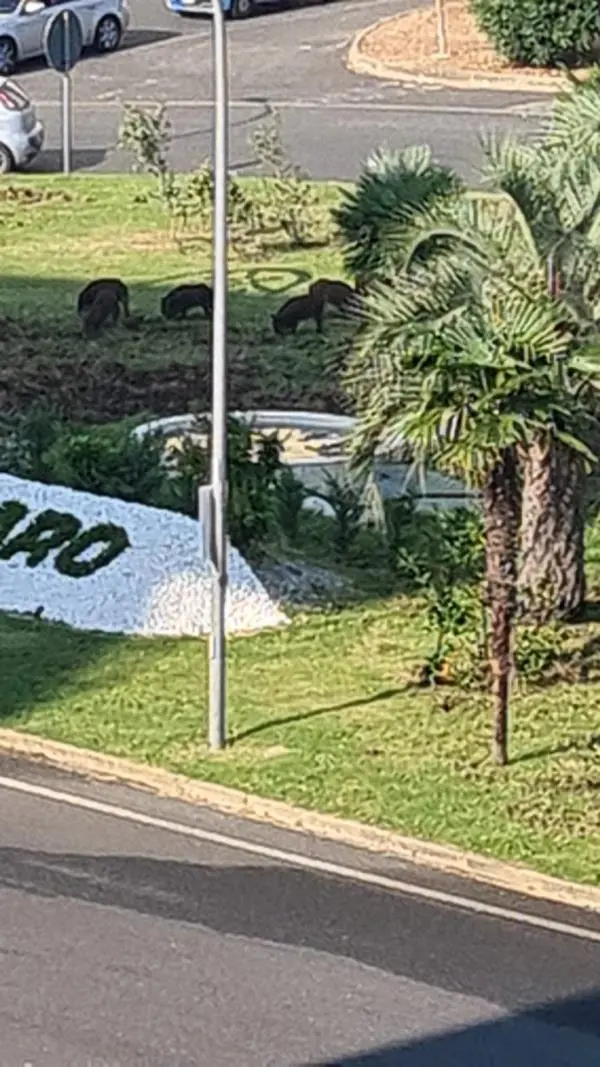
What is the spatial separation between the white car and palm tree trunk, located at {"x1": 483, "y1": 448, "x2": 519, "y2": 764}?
28646mm

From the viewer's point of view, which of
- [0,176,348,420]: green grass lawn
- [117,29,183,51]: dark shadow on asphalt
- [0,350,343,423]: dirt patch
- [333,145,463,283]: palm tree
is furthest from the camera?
[117,29,183,51]: dark shadow on asphalt

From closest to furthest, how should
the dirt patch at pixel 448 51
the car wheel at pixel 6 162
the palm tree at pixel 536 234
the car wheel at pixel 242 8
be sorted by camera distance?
the palm tree at pixel 536 234, the car wheel at pixel 6 162, the dirt patch at pixel 448 51, the car wheel at pixel 242 8

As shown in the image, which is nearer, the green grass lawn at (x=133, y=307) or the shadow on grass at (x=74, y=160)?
the green grass lawn at (x=133, y=307)

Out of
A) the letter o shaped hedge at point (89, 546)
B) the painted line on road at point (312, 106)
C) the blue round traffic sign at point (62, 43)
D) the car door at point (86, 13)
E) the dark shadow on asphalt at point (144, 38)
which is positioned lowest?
the letter o shaped hedge at point (89, 546)

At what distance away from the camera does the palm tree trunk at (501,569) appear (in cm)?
1479

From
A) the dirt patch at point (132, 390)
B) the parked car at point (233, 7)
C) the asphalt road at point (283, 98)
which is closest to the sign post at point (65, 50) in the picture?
the asphalt road at point (283, 98)

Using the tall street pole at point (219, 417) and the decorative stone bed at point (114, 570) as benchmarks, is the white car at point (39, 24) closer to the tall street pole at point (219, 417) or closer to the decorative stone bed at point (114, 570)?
the decorative stone bed at point (114, 570)

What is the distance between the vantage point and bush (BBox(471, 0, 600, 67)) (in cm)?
4022

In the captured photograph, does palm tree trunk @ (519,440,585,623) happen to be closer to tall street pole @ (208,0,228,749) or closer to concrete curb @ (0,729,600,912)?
tall street pole @ (208,0,228,749)

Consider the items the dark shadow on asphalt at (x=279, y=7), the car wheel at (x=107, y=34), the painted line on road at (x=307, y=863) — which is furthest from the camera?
the dark shadow on asphalt at (x=279, y=7)

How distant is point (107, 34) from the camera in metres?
44.1

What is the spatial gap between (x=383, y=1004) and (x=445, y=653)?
5.18m

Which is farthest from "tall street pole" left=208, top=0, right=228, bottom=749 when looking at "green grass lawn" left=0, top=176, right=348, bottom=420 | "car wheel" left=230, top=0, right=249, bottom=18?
"car wheel" left=230, top=0, right=249, bottom=18

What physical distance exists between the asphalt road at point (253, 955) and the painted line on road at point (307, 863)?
0.02 metres
